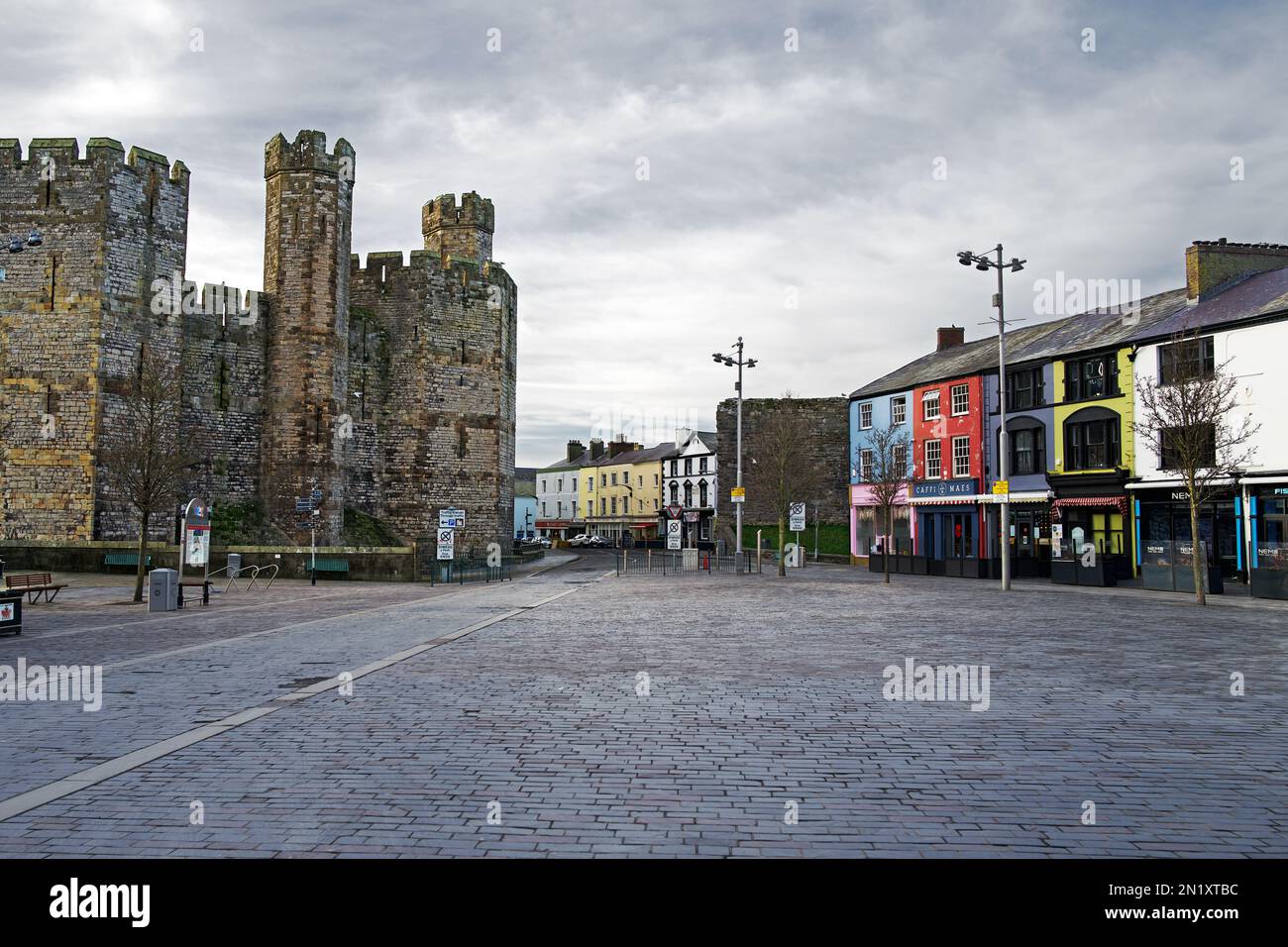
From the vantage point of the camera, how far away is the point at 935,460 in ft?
128

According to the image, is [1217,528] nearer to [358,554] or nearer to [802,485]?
[802,485]

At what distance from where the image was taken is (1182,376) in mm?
22750

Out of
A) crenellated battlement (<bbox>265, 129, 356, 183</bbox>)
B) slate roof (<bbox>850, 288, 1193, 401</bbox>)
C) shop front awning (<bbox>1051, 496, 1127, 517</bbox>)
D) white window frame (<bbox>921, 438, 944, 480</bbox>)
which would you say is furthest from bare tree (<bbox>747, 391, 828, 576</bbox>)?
crenellated battlement (<bbox>265, 129, 356, 183</bbox>)

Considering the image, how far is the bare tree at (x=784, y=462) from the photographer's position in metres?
41.3

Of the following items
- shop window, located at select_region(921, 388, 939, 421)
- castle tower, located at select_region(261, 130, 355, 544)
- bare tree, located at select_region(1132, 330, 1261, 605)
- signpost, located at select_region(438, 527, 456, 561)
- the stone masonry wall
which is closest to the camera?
bare tree, located at select_region(1132, 330, 1261, 605)

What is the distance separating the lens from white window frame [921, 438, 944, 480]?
126ft

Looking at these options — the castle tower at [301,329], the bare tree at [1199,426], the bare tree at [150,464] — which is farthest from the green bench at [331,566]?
the bare tree at [1199,426]

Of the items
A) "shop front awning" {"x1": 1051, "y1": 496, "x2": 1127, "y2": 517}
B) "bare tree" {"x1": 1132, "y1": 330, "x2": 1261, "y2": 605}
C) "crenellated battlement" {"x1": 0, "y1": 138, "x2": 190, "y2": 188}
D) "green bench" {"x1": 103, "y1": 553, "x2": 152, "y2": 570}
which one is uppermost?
"crenellated battlement" {"x1": 0, "y1": 138, "x2": 190, "y2": 188}

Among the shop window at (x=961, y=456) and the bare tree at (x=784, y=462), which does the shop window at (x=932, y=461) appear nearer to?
the shop window at (x=961, y=456)

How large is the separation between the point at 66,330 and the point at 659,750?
30.6 meters

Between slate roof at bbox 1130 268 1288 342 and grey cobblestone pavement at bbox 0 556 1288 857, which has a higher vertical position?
slate roof at bbox 1130 268 1288 342

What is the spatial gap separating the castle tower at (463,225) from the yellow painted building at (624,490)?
36.2m

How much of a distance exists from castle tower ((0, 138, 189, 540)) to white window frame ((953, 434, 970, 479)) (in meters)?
31.5

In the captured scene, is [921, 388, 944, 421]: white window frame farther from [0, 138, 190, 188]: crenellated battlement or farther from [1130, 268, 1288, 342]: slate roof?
[0, 138, 190, 188]: crenellated battlement
